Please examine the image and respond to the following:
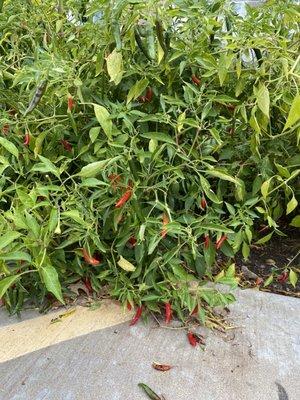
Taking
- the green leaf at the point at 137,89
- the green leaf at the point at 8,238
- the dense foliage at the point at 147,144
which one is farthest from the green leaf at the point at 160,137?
the green leaf at the point at 8,238

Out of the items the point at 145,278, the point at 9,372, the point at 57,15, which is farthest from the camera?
the point at 57,15

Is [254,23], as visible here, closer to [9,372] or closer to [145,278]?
[145,278]

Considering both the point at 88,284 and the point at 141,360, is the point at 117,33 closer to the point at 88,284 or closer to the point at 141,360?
the point at 88,284

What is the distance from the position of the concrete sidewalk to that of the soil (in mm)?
233

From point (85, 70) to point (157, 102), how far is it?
286 mm

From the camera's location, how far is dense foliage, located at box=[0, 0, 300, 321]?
1418 mm

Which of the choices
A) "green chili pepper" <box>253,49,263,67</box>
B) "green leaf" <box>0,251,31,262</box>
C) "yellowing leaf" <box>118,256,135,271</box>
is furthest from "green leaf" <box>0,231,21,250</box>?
"green chili pepper" <box>253,49,263,67</box>

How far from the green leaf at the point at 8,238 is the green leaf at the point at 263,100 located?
80 cm

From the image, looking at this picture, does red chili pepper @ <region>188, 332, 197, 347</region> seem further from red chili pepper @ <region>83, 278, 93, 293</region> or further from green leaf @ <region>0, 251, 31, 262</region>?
green leaf @ <region>0, 251, 31, 262</region>

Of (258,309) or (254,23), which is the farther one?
(258,309)

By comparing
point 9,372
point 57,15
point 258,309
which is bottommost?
point 258,309

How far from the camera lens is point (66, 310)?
5.47 feet

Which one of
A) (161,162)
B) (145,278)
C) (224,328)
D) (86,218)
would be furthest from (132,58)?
(224,328)

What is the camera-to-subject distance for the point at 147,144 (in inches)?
65.0
